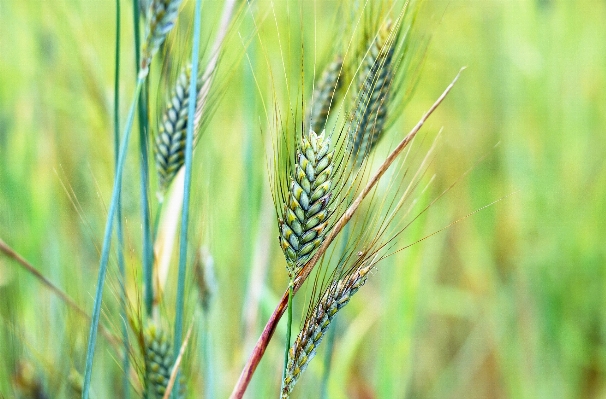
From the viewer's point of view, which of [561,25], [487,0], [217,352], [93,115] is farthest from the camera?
[487,0]

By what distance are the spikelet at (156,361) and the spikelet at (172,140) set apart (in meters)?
0.09

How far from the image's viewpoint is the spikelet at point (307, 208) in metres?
0.25

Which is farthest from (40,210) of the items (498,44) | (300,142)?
(498,44)

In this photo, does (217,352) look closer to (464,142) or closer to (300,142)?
(300,142)

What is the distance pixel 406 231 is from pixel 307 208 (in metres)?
0.41

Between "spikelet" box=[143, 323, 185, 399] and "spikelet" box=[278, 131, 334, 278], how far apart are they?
151mm

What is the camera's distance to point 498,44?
3.87 feet

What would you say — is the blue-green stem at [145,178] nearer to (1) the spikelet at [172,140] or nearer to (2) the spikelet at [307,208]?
(1) the spikelet at [172,140]

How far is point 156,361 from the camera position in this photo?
13.9 inches

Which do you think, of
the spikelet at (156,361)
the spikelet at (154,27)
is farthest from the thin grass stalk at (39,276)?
the spikelet at (154,27)

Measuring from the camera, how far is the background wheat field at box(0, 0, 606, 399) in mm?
518

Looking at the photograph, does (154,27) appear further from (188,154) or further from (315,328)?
(315,328)

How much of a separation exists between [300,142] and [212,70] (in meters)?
0.13

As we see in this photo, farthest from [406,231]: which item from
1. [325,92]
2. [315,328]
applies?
[315,328]
